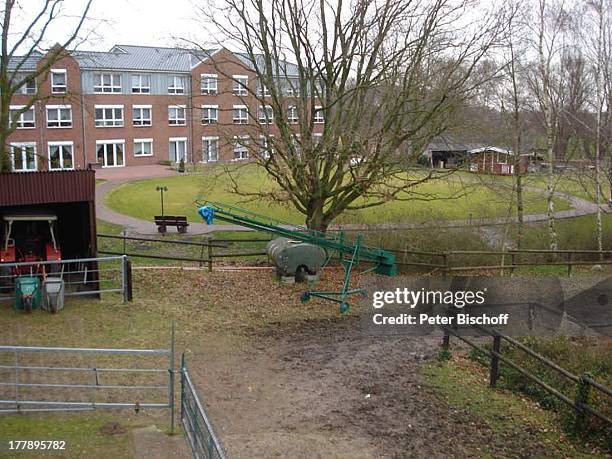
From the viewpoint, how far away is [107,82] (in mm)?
53875

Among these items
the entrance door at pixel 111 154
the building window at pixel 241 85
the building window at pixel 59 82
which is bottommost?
the entrance door at pixel 111 154

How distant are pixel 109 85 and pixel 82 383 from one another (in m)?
46.9

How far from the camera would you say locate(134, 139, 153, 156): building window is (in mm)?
55781

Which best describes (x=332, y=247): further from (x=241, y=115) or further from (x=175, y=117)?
(x=175, y=117)

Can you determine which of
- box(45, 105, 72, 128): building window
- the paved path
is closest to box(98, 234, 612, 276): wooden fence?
the paved path

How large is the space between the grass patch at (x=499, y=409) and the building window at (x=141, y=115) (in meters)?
46.7

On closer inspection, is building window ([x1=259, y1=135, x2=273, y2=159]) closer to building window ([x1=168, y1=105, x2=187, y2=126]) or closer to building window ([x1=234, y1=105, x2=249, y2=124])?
building window ([x1=234, y1=105, x2=249, y2=124])

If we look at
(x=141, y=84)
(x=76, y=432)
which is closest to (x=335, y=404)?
(x=76, y=432)

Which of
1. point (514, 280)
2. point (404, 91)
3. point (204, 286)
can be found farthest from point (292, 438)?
point (404, 91)

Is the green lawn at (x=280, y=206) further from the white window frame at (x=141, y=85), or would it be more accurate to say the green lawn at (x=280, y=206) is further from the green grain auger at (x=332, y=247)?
the white window frame at (x=141, y=85)

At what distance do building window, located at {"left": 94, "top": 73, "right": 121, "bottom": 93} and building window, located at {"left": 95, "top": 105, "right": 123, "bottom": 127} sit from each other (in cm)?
133

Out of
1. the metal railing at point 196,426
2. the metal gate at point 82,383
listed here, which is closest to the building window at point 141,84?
the metal gate at point 82,383

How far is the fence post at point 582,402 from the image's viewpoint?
9.33 m

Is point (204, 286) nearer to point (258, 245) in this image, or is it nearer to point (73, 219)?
point (73, 219)
